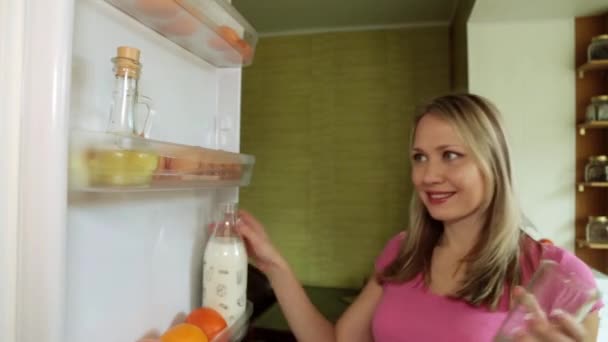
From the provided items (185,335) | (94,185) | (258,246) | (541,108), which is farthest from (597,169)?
(94,185)

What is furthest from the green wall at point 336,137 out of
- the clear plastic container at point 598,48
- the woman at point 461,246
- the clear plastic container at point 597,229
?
the woman at point 461,246

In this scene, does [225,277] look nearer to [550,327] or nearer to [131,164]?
[131,164]

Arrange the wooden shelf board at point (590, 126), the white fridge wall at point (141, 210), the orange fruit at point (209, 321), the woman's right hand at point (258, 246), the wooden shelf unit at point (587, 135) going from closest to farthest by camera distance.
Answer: the white fridge wall at point (141, 210), the orange fruit at point (209, 321), the woman's right hand at point (258, 246), the wooden shelf board at point (590, 126), the wooden shelf unit at point (587, 135)

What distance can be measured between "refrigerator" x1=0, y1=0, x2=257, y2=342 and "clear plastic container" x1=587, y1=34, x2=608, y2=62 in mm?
1279

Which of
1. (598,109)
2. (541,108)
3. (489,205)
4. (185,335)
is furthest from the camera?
(541,108)

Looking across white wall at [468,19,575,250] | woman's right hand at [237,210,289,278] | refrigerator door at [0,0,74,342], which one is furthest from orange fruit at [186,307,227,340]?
white wall at [468,19,575,250]

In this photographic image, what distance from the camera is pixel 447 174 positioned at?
77 centimetres

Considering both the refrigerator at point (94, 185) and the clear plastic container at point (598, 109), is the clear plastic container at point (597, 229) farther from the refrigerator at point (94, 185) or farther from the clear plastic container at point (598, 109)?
the refrigerator at point (94, 185)

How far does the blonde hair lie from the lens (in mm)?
745

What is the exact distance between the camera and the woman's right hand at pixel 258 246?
84cm

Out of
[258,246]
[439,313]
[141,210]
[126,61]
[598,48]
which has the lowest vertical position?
[439,313]

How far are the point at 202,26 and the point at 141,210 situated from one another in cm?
29

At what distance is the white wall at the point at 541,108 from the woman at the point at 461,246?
0.78m

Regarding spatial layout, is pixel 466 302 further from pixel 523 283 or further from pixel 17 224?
pixel 17 224
